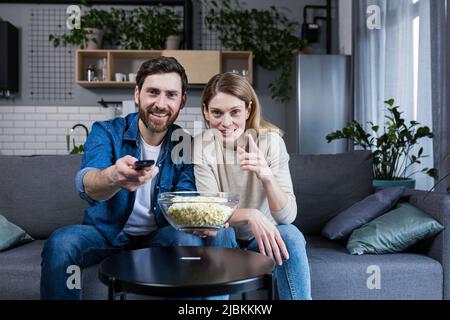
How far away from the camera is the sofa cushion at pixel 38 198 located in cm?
261

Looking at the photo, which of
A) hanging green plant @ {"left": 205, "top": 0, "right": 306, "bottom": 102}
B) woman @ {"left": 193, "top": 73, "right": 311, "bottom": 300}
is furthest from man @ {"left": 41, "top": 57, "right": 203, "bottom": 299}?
hanging green plant @ {"left": 205, "top": 0, "right": 306, "bottom": 102}

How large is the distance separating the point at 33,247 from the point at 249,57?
375cm

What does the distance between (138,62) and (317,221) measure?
368 cm

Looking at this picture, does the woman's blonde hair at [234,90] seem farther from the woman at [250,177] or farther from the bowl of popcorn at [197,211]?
the bowl of popcorn at [197,211]

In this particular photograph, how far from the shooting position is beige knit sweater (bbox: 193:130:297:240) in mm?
2064

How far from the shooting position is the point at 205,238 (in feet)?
6.25

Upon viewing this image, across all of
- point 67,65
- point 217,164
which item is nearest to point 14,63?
point 67,65

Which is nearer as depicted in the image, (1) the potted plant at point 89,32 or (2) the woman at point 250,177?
(2) the woman at point 250,177

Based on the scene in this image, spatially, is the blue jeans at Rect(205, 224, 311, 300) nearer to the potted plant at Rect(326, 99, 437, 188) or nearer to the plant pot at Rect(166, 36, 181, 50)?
the potted plant at Rect(326, 99, 437, 188)

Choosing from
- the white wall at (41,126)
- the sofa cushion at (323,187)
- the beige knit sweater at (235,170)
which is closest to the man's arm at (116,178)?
the beige knit sweater at (235,170)

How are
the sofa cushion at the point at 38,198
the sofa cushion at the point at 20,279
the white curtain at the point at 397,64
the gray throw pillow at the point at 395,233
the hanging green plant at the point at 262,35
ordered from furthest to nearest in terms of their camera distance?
the hanging green plant at the point at 262,35 → the white curtain at the point at 397,64 → the sofa cushion at the point at 38,198 → the gray throw pillow at the point at 395,233 → the sofa cushion at the point at 20,279

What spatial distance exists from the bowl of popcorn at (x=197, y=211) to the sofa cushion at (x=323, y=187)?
3.73ft

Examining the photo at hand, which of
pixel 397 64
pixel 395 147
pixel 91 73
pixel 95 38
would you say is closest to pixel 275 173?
pixel 395 147

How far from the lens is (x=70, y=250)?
181 centimetres
